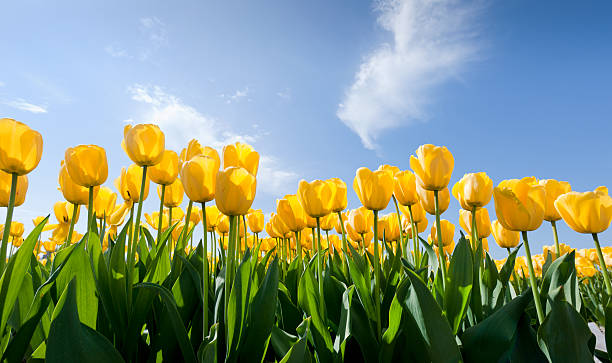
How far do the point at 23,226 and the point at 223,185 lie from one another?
237 inches

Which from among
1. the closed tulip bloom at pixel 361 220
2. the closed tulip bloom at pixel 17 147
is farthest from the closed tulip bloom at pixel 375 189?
the closed tulip bloom at pixel 17 147

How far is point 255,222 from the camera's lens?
3.73 metres

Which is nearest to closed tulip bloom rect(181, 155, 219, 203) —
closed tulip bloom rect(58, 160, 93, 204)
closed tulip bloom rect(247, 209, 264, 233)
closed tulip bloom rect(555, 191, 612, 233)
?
closed tulip bloom rect(58, 160, 93, 204)

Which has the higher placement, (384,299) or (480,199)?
(480,199)

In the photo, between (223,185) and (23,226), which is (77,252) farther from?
(23,226)

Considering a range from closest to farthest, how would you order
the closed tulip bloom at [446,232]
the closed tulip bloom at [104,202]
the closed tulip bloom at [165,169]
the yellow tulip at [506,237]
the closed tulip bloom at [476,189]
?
the closed tulip bloom at [165,169] < the closed tulip bloom at [476,189] < the closed tulip bloom at [104,202] < the yellow tulip at [506,237] < the closed tulip bloom at [446,232]

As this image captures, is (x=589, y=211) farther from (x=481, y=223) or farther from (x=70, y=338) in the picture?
(x=70, y=338)

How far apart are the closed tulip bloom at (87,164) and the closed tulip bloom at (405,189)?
5.64 feet

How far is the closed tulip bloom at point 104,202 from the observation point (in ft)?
8.50

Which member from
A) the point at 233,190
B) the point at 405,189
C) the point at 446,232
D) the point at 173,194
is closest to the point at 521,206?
the point at 405,189

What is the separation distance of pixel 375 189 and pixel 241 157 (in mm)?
777

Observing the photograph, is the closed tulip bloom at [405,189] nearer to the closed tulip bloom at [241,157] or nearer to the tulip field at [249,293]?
the tulip field at [249,293]

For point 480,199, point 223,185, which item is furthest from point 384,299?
point 223,185

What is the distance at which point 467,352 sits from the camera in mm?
1590
